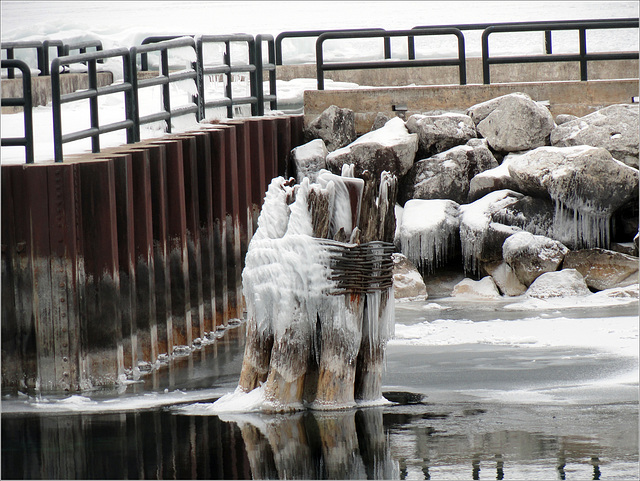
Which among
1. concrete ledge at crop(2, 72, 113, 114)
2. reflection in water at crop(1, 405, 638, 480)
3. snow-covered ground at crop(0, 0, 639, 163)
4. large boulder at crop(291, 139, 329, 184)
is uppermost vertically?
snow-covered ground at crop(0, 0, 639, 163)

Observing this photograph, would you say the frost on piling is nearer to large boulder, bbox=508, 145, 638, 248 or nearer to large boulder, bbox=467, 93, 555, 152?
large boulder, bbox=508, 145, 638, 248

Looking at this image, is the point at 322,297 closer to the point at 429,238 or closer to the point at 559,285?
the point at 559,285

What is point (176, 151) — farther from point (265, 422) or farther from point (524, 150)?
point (524, 150)

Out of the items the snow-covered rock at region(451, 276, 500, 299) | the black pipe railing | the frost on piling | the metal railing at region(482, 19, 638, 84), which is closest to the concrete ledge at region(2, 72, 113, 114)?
the black pipe railing

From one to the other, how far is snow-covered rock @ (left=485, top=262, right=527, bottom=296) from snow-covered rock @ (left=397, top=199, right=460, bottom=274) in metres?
0.67

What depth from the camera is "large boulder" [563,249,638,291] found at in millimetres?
13148

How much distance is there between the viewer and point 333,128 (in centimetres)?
1517

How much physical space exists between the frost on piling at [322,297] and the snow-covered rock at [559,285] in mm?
5635

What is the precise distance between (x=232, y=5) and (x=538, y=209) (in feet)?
111

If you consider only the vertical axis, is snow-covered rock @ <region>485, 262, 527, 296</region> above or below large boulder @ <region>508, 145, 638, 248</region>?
below

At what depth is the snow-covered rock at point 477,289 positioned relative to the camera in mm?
13172

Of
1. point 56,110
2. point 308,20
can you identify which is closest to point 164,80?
point 56,110

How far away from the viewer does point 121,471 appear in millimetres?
6285

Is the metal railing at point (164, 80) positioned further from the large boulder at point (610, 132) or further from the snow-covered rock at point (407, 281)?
the large boulder at point (610, 132)
